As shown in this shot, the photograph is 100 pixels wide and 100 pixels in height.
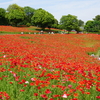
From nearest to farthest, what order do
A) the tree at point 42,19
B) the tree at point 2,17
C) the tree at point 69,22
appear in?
the tree at point 69,22 → the tree at point 42,19 → the tree at point 2,17

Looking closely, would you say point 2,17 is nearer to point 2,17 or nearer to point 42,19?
point 2,17

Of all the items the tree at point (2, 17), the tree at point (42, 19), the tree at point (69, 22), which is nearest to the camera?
the tree at point (69, 22)

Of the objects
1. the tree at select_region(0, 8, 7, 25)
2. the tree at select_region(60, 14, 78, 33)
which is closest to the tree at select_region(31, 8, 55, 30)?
the tree at select_region(60, 14, 78, 33)

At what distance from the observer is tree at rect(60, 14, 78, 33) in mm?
62047

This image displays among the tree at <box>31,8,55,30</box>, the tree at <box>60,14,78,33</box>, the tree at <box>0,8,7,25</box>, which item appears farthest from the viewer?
the tree at <box>0,8,7,25</box>

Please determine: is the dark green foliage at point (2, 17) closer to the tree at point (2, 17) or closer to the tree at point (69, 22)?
the tree at point (2, 17)

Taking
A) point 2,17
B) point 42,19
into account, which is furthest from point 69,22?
point 2,17

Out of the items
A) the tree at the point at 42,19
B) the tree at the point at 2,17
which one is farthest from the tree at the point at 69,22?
the tree at the point at 2,17

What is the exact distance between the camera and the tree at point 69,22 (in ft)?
204

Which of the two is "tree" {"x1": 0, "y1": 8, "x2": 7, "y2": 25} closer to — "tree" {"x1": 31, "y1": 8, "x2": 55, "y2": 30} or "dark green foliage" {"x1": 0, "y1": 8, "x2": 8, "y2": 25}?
"dark green foliage" {"x1": 0, "y1": 8, "x2": 8, "y2": 25}

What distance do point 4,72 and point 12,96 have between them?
202cm

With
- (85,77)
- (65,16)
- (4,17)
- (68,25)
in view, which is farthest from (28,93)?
(4,17)

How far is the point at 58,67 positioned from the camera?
6.87 metres

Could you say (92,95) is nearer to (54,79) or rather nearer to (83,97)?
(83,97)
